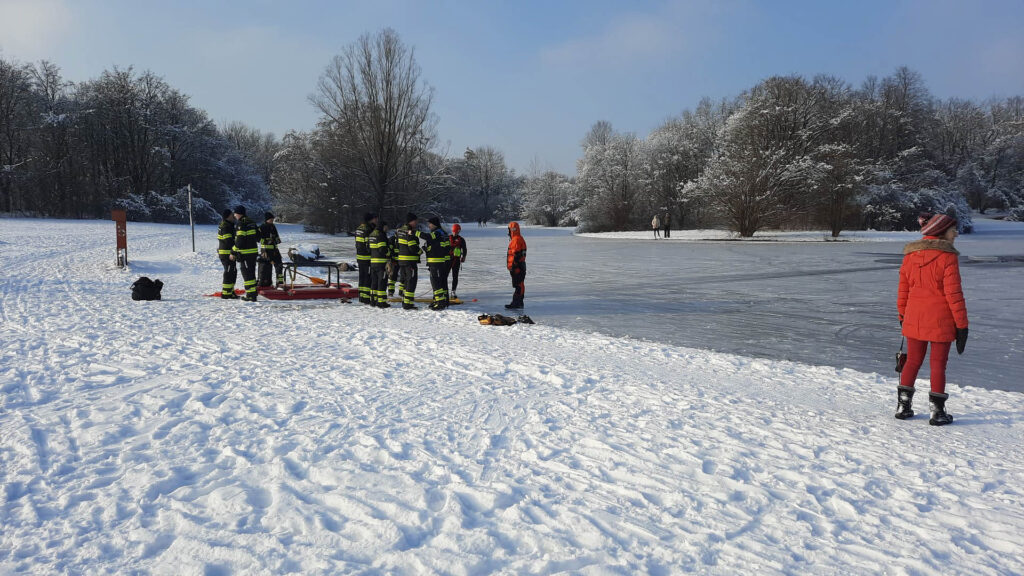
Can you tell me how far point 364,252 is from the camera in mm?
11594

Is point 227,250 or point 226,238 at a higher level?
point 226,238

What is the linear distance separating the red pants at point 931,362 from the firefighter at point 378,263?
8.83 meters

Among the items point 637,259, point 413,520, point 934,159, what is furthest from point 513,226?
point 934,159

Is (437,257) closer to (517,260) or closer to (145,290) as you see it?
(517,260)

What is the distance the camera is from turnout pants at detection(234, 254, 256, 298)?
11539 mm

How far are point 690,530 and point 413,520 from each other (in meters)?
1.52

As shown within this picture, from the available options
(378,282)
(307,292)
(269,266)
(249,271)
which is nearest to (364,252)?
(378,282)

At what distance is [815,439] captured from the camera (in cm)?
435

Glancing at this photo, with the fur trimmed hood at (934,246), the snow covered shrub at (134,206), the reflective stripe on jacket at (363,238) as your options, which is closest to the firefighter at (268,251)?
the reflective stripe on jacket at (363,238)

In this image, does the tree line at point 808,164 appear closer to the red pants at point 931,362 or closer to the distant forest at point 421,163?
the distant forest at point 421,163

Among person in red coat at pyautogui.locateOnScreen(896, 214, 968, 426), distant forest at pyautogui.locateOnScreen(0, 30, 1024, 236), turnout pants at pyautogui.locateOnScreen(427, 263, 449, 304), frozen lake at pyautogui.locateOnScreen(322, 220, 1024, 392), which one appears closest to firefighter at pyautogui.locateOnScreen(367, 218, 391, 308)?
turnout pants at pyautogui.locateOnScreen(427, 263, 449, 304)

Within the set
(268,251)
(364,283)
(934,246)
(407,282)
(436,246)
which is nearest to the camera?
(934,246)

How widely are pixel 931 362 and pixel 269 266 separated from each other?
12.8m

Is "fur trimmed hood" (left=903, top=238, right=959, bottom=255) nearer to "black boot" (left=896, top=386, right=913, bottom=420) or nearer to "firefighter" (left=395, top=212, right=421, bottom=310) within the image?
"black boot" (left=896, top=386, right=913, bottom=420)
